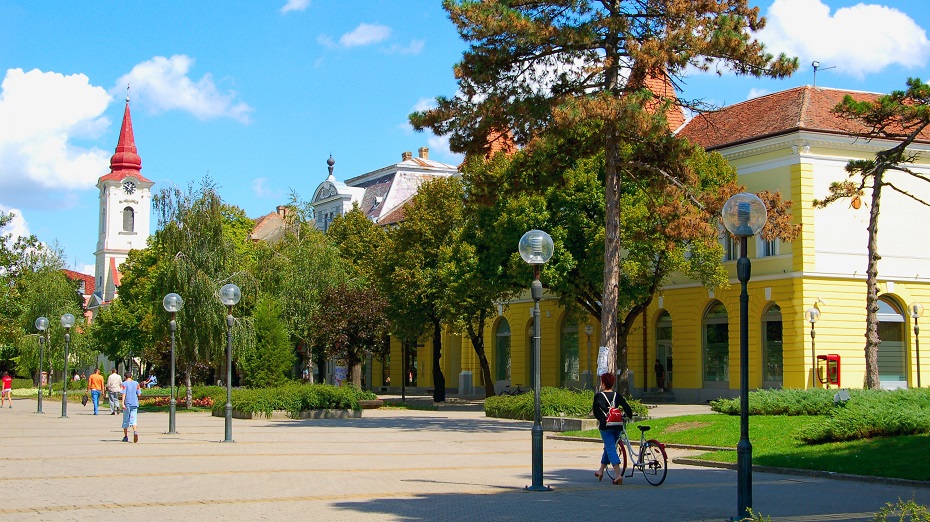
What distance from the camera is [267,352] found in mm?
48219

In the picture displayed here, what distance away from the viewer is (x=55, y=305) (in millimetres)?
69375

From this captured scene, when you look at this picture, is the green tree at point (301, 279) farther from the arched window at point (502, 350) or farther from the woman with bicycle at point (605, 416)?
the woman with bicycle at point (605, 416)

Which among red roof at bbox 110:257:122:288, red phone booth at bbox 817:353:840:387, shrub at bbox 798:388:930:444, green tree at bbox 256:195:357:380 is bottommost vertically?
shrub at bbox 798:388:930:444

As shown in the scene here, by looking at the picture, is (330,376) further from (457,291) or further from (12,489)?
(12,489)

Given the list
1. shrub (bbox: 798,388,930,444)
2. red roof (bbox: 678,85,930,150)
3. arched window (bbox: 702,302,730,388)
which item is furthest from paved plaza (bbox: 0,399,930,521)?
red roof (bbox: 678,85,930,150)

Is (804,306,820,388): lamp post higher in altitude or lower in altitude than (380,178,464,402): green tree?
lower

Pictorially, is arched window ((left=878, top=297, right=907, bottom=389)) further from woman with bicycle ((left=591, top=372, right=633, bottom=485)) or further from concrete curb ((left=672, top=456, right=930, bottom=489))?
woman with bicycle ((left=591, top=372, right=633, bottom=485))

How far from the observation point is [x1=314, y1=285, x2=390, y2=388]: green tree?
4866 cm

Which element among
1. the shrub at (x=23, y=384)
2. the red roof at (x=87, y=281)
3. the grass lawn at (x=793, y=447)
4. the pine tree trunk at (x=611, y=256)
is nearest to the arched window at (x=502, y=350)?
the pine tree trunk at (x=611, y=256)

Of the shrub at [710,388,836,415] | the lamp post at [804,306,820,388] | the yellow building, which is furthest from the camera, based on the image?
the yellow building

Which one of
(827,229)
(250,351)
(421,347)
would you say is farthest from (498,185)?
(421,347)

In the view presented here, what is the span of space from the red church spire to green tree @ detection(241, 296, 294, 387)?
242ft

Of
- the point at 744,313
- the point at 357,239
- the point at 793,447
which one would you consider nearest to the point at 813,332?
the point at 793,447

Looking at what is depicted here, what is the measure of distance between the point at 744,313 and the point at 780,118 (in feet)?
101
